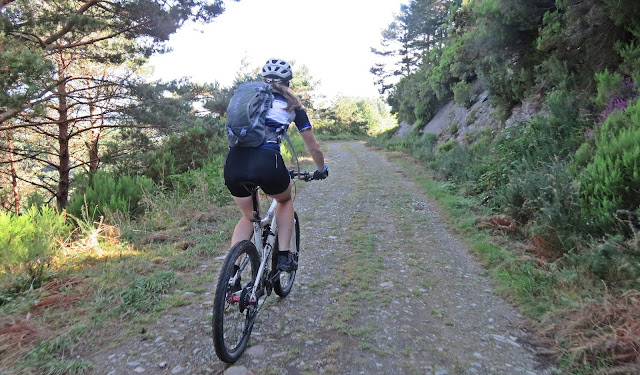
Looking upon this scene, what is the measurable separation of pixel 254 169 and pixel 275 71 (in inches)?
31.5

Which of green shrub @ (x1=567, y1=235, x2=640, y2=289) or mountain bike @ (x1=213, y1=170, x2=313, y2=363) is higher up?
mountain bike @ (x1=213, y1=170, x2=313, y2=363)

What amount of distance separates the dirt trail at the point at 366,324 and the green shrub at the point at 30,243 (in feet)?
4.51

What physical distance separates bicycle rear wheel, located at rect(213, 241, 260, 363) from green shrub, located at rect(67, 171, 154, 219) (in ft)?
12.5

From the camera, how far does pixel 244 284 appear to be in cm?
246

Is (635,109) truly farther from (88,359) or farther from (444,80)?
(444,80)

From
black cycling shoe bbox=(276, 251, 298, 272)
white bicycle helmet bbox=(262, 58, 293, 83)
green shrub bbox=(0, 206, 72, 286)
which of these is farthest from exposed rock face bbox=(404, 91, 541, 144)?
green shrub bbox=(0, 206, 72, 286)

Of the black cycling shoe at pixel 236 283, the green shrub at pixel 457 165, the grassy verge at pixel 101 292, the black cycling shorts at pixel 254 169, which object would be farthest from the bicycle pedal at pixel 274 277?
the green shrub at pixel 457 165

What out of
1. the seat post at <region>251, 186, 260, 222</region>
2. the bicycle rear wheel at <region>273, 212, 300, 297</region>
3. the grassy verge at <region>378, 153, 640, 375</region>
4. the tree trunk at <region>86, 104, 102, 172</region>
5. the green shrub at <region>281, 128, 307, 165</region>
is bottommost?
the grassy verge at <region>378, 153, 640, 375</region>

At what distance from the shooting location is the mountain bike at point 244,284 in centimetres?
212

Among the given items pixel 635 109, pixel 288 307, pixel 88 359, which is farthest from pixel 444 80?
pixel 88 359

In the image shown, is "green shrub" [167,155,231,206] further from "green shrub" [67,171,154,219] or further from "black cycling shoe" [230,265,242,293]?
"black cycling shoe" [230,265,242,293]

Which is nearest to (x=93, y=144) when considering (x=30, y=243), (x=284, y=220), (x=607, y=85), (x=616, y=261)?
(x=30, y=243)

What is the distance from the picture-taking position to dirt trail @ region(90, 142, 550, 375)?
2.33 meters

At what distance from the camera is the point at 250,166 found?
240 centimetres
